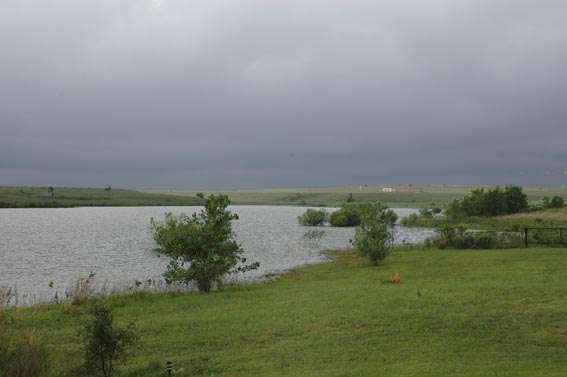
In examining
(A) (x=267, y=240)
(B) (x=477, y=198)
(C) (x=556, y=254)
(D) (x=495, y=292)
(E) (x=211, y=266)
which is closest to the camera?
(D) (x=495, y=292)

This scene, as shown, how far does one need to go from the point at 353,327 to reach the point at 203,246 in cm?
1506

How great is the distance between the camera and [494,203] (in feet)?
371

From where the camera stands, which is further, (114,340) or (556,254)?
(556,254)

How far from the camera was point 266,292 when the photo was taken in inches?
1085

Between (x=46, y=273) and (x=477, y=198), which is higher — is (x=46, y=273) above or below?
below

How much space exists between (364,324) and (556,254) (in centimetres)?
2583

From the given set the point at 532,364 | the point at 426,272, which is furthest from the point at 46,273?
the point at 532,364

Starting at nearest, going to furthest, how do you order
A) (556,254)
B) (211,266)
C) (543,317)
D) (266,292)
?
1. (543,317)
2. (266,292)
3. (211,266)
4. (556,254)

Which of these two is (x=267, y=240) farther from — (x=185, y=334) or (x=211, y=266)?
(x=185, y=334)

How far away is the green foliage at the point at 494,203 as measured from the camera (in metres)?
112

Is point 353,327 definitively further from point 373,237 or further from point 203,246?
point 373,237

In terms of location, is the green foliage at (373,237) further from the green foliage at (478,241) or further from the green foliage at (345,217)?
the green foliage at (345,217)

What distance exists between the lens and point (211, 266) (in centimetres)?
2981

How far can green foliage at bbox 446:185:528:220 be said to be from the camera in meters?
112
